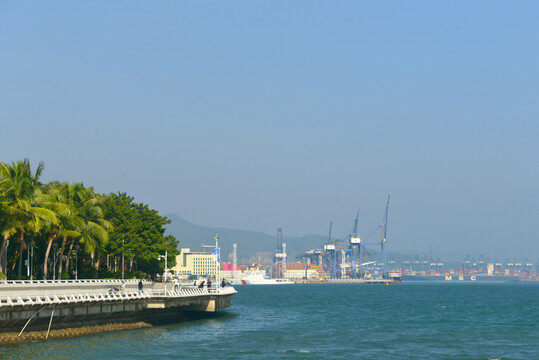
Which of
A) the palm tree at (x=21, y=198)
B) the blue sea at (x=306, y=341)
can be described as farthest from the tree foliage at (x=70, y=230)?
the blue sea at (x=306, y=341)

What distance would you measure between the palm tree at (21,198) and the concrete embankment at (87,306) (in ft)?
20.9

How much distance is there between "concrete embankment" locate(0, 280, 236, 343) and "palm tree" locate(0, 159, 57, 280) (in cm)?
637

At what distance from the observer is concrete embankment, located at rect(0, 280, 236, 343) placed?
56.7m

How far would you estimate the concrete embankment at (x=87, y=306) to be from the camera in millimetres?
56656

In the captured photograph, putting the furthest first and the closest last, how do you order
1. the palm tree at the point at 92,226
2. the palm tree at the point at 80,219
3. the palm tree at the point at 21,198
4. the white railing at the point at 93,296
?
the palm tree at the point at 92,226 < the palm tree at the point at 80,219 < the palm tree at the point at 21,198 < the white railing at the point at 93,296

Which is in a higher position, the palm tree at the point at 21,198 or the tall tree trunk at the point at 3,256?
the palm tree at the point at 21,198

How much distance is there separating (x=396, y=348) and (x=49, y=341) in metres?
28.2

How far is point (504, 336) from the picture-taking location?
241 ft

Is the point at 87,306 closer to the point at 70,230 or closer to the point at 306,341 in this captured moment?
the point at 306,341

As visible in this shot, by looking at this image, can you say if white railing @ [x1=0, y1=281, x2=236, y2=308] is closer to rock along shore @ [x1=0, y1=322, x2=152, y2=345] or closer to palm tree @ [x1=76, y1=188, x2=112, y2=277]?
rock along shore @ [x1=0, y1=322, x2=152, y2=345]

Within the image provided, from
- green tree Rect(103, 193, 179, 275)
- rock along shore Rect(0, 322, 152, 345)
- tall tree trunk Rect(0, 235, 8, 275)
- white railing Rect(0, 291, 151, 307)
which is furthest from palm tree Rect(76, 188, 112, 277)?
rock along shore Rect(0, 322, 152, 345)

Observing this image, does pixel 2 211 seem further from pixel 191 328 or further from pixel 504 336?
pixel 504 336

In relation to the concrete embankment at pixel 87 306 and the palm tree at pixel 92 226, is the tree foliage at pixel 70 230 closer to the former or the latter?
the palm tree at pixel 92 226

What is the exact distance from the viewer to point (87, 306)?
65500 mm
